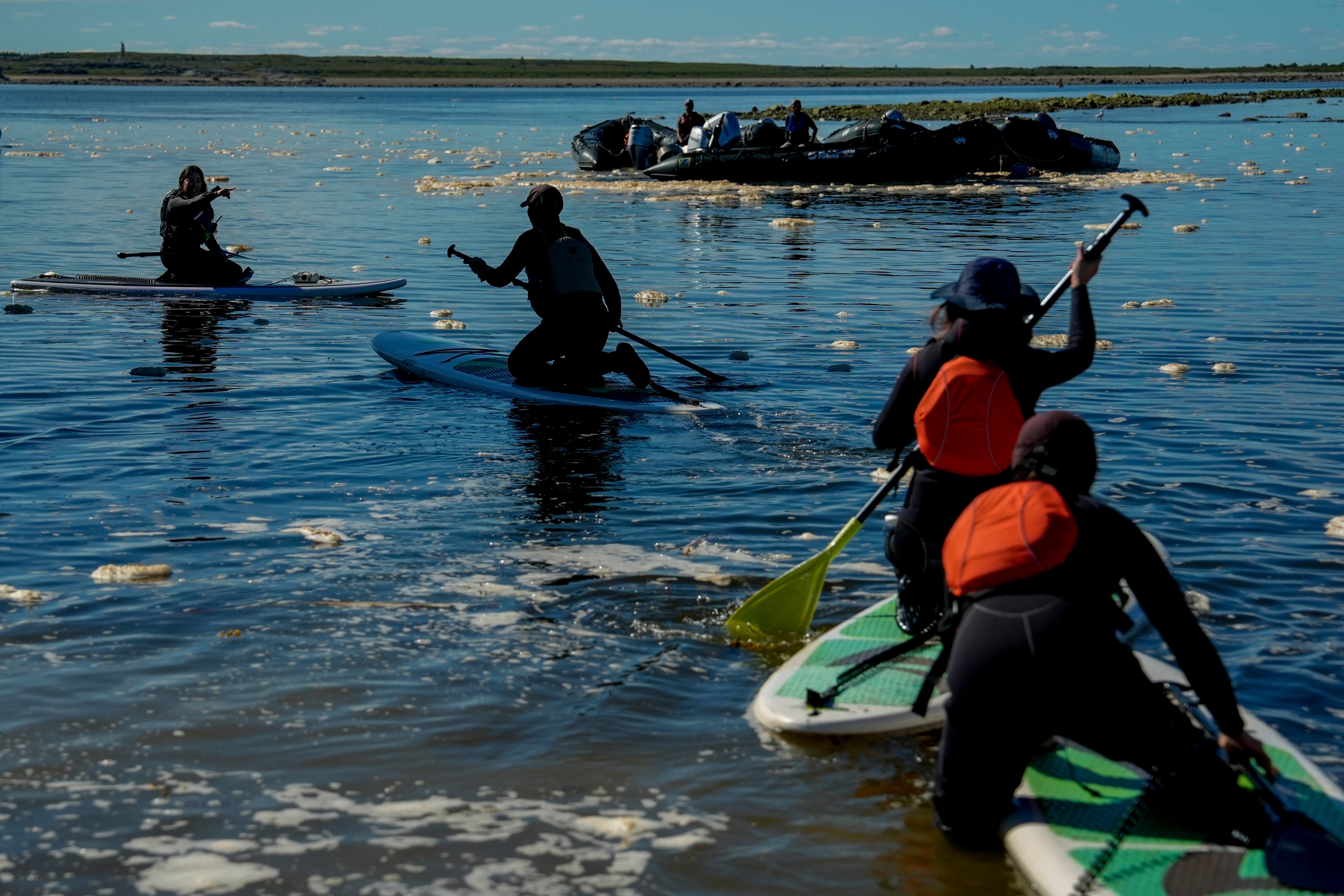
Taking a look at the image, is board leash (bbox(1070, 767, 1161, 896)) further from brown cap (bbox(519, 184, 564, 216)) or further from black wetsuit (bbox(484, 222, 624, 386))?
brown cap (bbox(519, 184, 564, 216))

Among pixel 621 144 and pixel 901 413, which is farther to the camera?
pixel 621 144

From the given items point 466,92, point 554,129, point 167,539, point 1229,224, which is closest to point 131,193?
point 1229,224

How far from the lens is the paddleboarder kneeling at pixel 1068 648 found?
4.25 meters

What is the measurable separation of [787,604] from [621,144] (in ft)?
122

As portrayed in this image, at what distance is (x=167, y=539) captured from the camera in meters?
8.39

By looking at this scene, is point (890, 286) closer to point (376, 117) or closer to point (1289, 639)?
point (1289, 639)

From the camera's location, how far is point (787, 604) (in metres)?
6.79

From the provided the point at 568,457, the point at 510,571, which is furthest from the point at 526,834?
the point at 568,457

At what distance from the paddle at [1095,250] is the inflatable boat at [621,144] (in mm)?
35561

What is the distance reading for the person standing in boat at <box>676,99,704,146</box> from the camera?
38.3 meters

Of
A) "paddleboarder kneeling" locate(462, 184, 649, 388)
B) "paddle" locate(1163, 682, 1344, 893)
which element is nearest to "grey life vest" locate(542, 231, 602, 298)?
"paddleboarder kneeling" locate(462, 184, 649, 388)

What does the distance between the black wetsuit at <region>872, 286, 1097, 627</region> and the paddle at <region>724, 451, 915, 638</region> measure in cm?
83

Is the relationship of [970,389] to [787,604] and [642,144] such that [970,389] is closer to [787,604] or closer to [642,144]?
[787,604]

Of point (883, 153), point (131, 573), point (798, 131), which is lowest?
point (131, 573)
